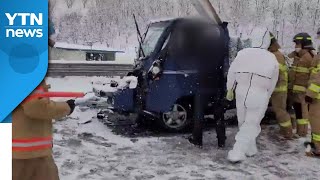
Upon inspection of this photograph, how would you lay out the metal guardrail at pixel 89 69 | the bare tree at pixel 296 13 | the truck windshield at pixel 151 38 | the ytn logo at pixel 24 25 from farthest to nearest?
the truck windshield at pixel 151 38 < the bare tree at pixel 296 13 < the metal guardrail at pixel 89 69 < the ytn logo at pixel 24 25

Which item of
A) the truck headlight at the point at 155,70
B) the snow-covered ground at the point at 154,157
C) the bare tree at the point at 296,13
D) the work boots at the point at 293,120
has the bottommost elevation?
the snow-covered ground at the point at 154,157

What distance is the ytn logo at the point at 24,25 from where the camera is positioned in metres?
1.34

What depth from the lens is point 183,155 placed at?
2.27 m

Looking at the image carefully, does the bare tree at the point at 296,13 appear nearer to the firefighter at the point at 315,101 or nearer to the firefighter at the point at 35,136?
the firefighter at the point at 315,101

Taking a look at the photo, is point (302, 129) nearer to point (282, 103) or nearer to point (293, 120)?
point (293, 120)

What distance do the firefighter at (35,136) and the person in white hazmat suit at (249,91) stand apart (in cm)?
96

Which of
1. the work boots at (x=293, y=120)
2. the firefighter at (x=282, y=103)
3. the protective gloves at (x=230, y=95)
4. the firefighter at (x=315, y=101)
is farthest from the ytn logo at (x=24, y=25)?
the work boots at (x=293, y=120)

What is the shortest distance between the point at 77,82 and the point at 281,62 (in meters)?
1.10

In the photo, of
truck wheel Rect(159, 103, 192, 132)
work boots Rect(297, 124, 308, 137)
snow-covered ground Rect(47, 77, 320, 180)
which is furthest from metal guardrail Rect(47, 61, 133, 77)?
work boots Rect(297, 124, 308, 137)

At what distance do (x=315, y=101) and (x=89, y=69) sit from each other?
58.5 inches

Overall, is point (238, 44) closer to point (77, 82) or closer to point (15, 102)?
point (77, 82)

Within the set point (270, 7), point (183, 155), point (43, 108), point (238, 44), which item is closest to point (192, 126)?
point (183, 155)

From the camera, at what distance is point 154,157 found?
219cm

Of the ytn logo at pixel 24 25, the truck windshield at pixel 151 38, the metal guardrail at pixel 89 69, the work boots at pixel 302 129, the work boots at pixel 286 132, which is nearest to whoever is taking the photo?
the ytn logo at pixel 24 25
